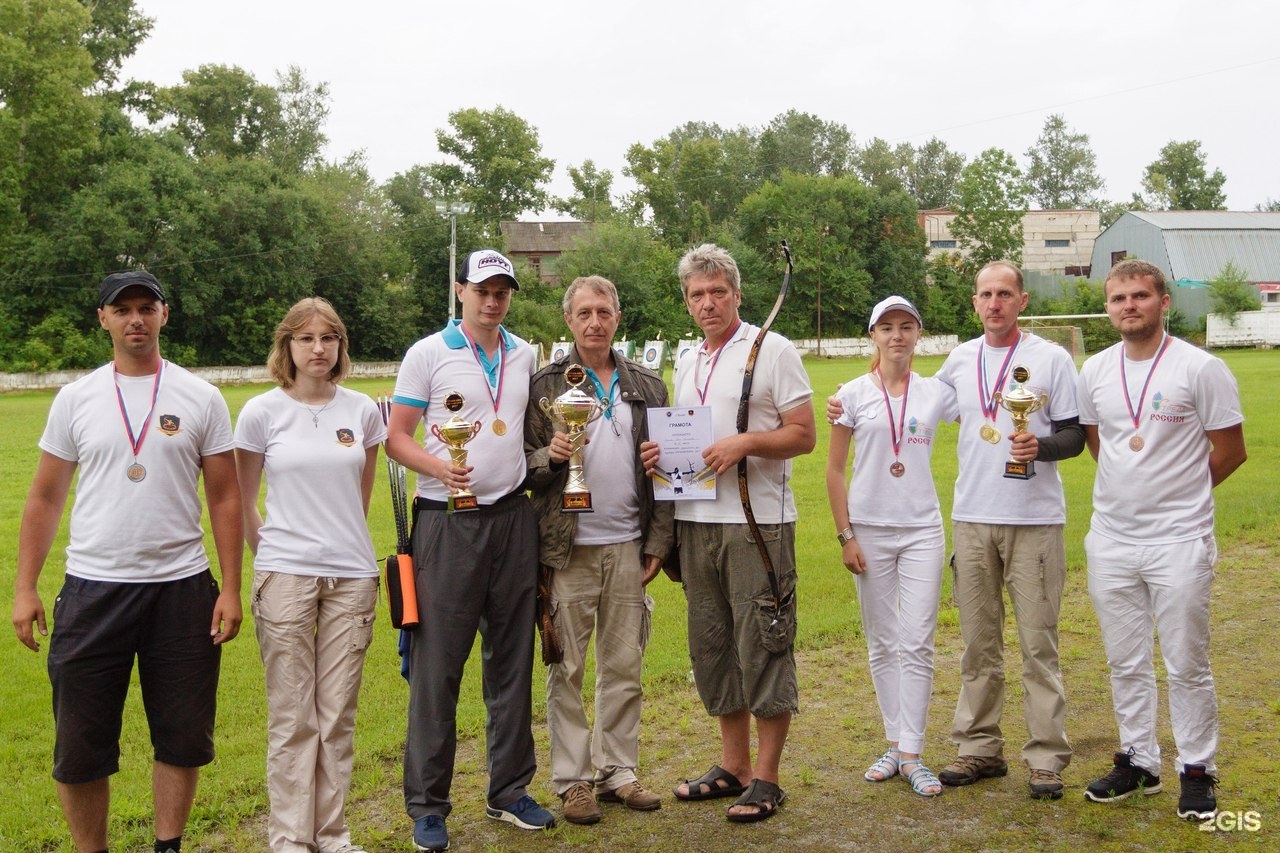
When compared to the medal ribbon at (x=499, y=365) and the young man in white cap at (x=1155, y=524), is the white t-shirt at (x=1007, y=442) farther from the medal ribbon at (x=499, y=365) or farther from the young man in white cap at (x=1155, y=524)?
the medal ribbon at (x=499, y=365)

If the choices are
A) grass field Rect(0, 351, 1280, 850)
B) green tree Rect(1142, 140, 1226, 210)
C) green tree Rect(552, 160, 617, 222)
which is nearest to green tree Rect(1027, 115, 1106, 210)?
green tree Rect(1142, 140, 1226, 210)

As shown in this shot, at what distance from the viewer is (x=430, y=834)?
4516 millimetres

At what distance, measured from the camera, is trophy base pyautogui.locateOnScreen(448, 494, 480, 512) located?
459 cm

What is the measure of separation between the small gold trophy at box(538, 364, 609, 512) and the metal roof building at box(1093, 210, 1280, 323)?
57.1 m

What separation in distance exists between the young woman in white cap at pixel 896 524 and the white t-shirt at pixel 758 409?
0.46m

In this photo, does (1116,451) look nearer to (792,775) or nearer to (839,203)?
(792,775)

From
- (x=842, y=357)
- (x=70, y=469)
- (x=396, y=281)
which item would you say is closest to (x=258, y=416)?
(x=70, y=469)

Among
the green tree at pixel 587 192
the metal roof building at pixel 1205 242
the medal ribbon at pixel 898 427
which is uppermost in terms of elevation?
the green tree at pixel 587 192

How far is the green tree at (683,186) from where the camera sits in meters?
77.1

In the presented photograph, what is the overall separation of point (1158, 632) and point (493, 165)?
67300 mm

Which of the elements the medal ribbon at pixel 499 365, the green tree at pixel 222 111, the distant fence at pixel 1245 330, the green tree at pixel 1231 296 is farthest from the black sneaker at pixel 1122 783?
the green tree at pixel 222 111

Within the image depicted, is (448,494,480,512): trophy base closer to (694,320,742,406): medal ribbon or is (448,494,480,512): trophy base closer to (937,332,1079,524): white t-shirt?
(694,320,742,406): medal ribbon

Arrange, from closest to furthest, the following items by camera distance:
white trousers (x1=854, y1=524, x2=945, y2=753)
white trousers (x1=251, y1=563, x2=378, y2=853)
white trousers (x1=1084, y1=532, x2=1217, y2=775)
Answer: white trousers (x1=251, y1=563, x2=378, y2=853) → white trousers (x1=1084, y1=532, x2=1217, y2=775) → white trousers (x1=854, y1=524, x2=945, y2=753)

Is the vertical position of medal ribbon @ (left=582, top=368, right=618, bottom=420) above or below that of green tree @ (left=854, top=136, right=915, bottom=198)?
below
